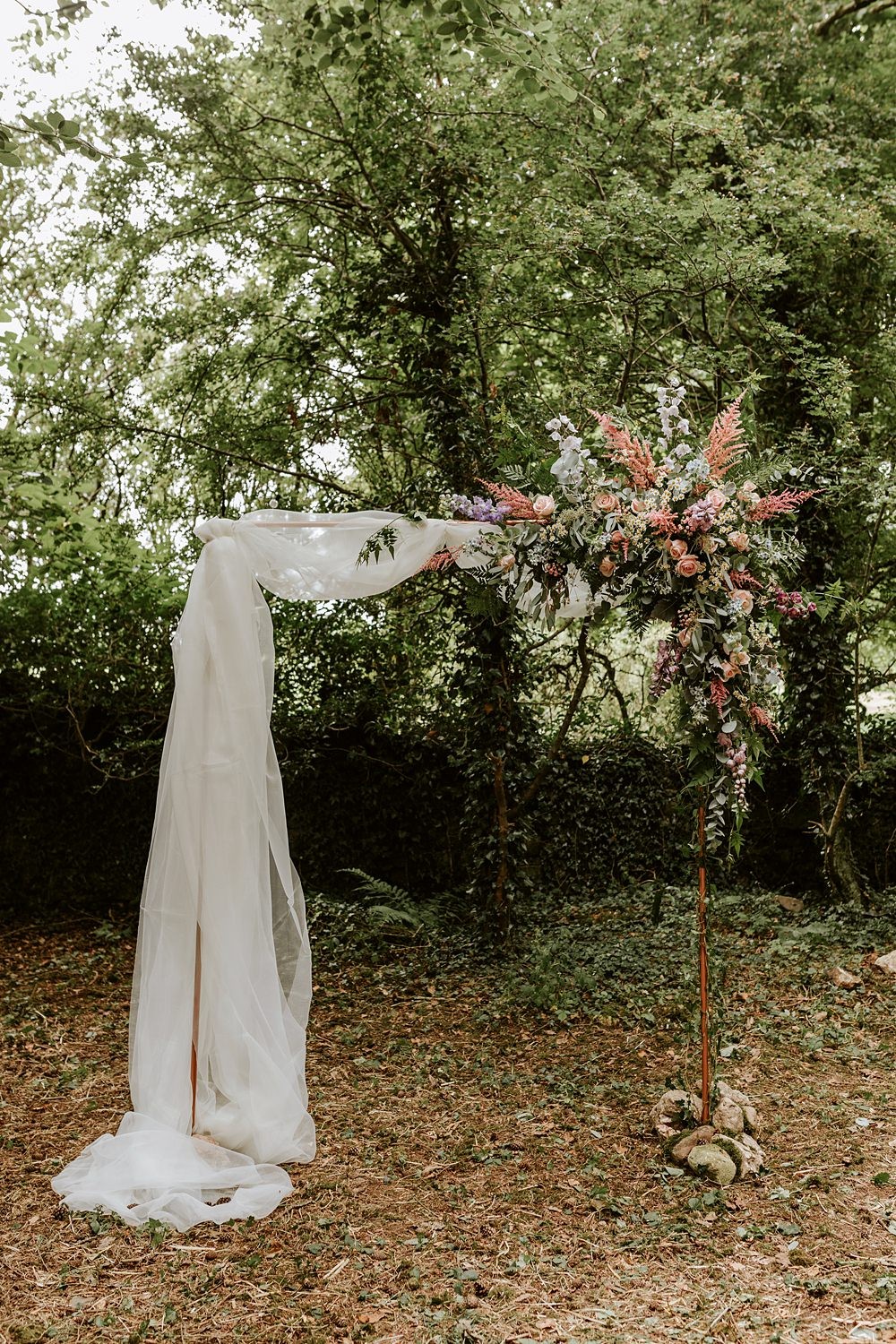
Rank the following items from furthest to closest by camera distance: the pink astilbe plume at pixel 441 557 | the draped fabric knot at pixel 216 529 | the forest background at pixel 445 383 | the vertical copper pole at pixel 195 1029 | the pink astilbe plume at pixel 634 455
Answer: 1. the forest background at pixel 445 383
2. the pink astilbe plume at pixel 441 557
3. the draped fabric knot at pixel 216 529
4. the vertical copper pole at pixel 195 1029
5. the pink astilbe plume at pixel 634 455

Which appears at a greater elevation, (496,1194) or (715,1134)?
(715,1134)

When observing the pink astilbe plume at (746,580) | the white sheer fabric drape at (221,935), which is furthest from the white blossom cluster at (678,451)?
the white sheer fabric drape at (221,935)

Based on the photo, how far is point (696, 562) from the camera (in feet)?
12.7

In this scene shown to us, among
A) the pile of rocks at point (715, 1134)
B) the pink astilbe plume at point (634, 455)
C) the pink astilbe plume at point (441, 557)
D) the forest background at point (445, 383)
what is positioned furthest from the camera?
the forest background at point (445, 383)

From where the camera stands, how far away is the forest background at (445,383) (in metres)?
6.63

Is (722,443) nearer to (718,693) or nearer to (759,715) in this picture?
(718,693)

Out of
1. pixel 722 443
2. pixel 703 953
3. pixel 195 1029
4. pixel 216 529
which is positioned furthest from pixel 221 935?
pixel 722 443

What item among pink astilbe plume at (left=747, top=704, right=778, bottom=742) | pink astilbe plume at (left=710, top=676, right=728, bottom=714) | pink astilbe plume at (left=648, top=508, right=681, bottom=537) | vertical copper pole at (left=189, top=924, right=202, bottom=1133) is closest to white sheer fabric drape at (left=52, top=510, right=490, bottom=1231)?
vertical copper pole at (left=189, top=924, right=202, bottom=1133)

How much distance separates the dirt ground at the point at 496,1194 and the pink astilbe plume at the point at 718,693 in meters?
1.87

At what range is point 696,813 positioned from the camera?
14.4 ft

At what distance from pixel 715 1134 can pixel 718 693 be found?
183cm

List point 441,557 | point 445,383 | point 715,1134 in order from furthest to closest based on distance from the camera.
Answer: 1. point 445,383
2. point 441,557
3. point 715,1134

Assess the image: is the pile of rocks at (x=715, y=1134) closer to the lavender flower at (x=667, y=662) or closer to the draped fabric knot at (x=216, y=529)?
the lavender flower at (x=667, y=662)

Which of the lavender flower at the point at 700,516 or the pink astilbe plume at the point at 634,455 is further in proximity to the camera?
the pink astilbe plume at the point at 634,455
